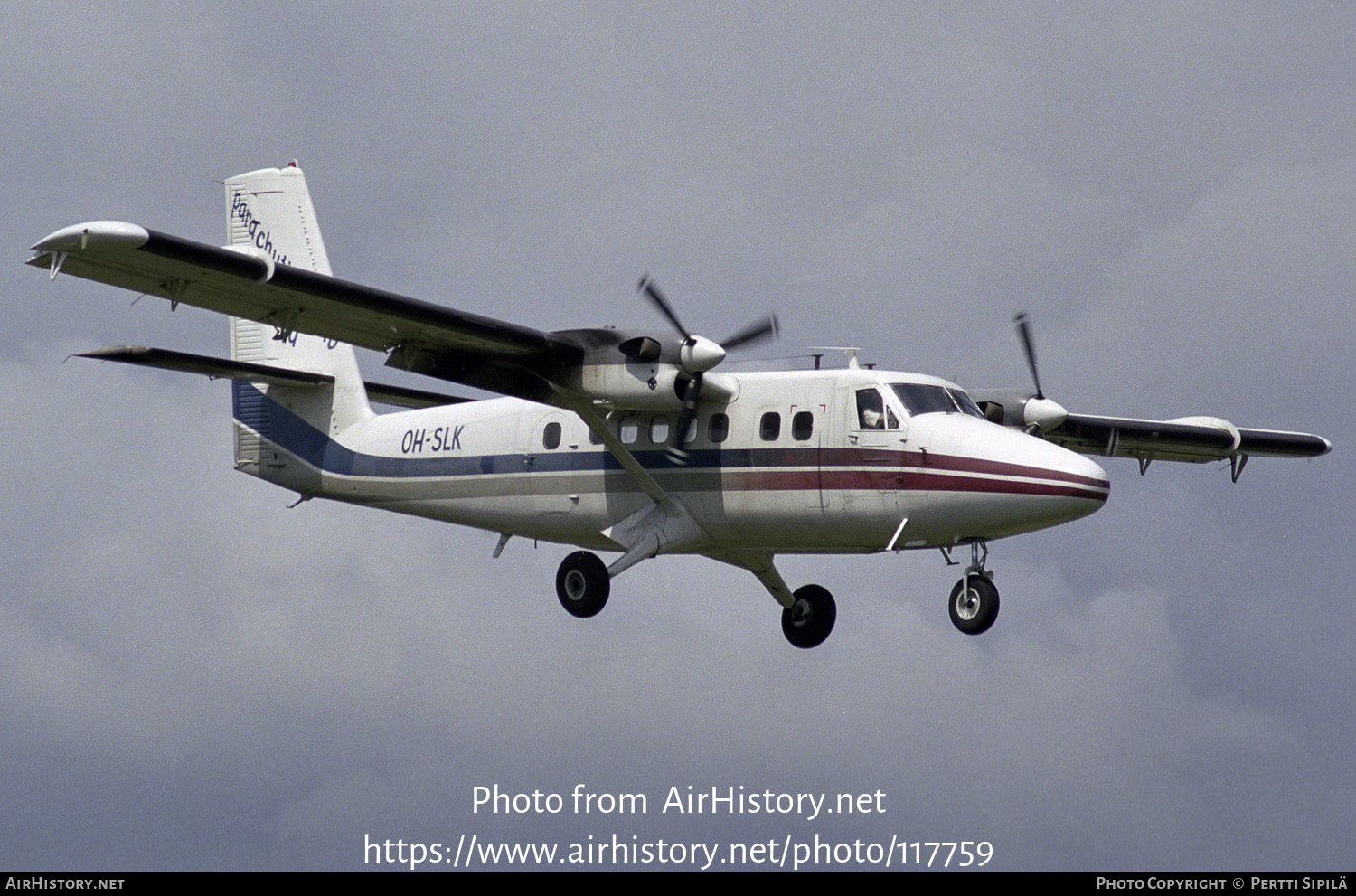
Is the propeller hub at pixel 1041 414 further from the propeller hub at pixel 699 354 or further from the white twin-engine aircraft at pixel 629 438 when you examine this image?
the propeller hub at pixel 699 354

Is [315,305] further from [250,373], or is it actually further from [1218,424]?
[1218,424]

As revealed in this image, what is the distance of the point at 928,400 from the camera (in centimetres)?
2092

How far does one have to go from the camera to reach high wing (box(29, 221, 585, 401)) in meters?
17.4

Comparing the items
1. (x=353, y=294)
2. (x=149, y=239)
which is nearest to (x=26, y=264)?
(x=149, y=239)

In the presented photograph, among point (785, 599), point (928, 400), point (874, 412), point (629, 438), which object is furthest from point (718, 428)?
point (785, 599)

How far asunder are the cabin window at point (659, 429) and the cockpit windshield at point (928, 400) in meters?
2.79

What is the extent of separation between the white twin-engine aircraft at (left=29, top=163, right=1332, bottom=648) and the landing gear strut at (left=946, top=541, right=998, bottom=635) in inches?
0.8

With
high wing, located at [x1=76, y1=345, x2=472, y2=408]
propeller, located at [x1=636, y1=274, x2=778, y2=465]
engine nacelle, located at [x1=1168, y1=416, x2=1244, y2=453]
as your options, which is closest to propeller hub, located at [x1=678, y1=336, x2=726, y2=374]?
propeller, located at [x1=636, y1=274, x2=778, y2=465]

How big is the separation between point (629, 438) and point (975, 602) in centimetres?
465

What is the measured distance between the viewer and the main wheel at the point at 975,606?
20172mm

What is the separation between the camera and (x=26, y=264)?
1727 cm

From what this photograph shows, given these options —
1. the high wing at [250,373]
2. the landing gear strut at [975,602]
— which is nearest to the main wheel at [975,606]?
the landing gear strut at [975,602]

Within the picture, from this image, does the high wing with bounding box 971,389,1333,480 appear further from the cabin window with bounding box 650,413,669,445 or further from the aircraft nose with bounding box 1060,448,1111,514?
the cabin window with bounding box 650,413,669,445

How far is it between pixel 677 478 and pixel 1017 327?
474 centimetres
